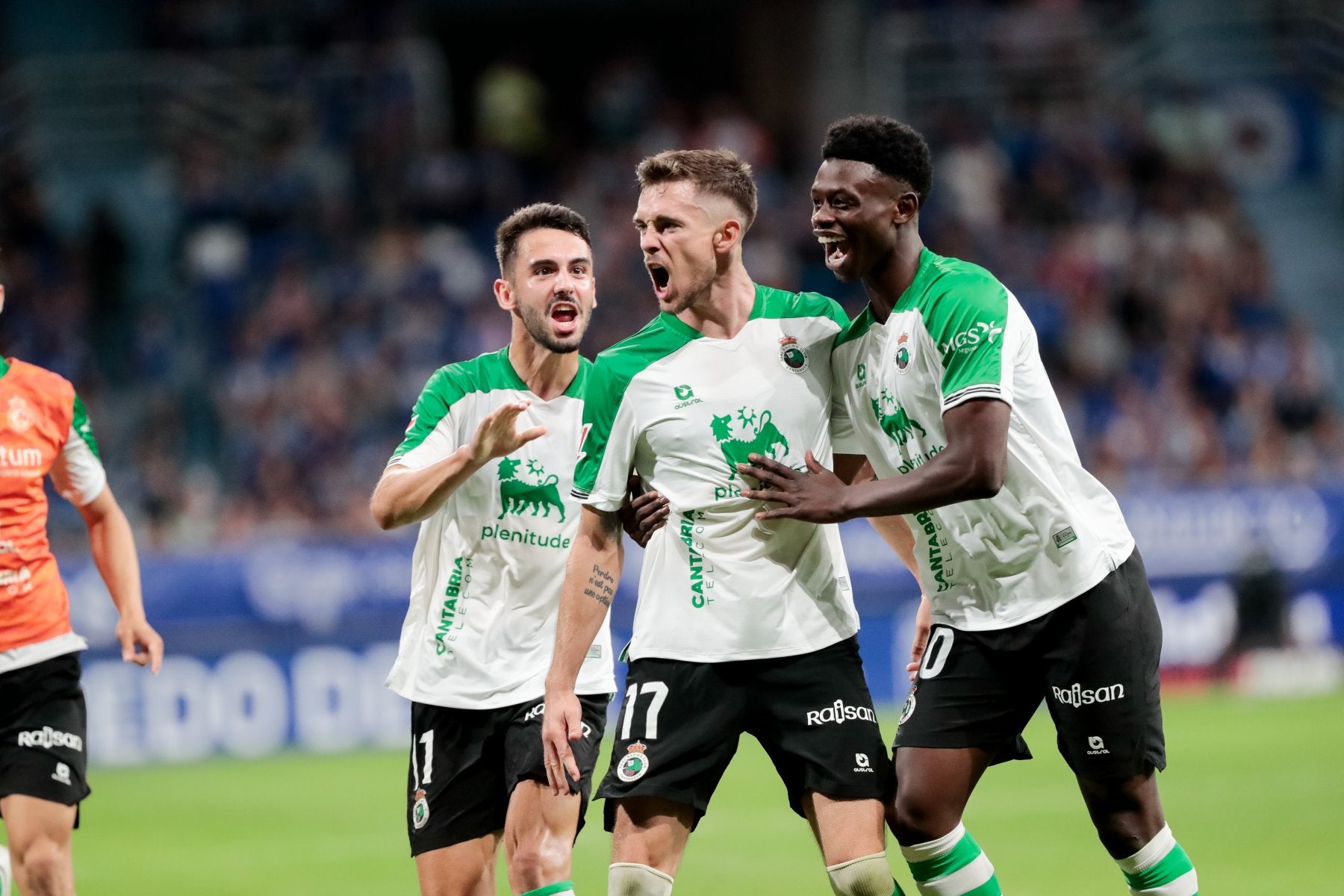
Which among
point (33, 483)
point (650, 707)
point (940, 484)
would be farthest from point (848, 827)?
point (33, 483)

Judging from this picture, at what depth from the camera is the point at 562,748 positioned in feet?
17.8

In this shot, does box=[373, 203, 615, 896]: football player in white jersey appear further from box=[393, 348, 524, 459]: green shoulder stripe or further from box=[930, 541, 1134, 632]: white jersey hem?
box=[930, 541, 1134, 632]: white jersey hem

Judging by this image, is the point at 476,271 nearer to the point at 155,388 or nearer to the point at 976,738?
the point at 155,388

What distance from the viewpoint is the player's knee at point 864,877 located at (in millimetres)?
5379

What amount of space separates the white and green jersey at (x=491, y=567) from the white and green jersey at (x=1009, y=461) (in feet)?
3.52

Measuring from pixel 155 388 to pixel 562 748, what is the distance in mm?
13785

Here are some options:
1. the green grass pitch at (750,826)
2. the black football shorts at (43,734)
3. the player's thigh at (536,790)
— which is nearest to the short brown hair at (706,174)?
the player's thigh at (536,790)

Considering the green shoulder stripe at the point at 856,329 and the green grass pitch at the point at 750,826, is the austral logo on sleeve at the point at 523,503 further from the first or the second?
the green grass pitch at the point at 750,826

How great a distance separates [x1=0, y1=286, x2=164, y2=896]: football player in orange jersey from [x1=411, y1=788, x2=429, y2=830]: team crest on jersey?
1.17 meters

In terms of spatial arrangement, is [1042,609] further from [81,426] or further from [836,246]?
[81,426]

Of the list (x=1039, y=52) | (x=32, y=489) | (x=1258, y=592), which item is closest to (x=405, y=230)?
(x=1039, y=52)

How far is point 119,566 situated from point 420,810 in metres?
1.64

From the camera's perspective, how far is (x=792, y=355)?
224 inches

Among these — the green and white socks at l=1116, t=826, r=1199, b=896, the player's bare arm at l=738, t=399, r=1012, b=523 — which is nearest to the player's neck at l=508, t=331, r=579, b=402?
the player's bare arm at l=738, t=399, r=1012, b=523
